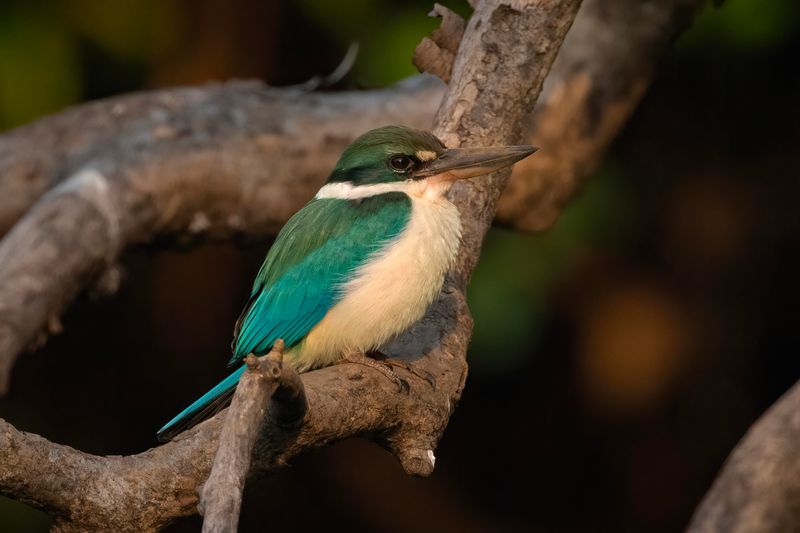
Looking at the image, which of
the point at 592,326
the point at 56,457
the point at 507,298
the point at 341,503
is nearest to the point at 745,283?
the point at 592,326

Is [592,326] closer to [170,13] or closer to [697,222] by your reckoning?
[697,222]

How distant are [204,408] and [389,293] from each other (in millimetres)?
528

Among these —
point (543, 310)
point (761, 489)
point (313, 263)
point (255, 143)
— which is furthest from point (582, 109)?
point (761, 489)

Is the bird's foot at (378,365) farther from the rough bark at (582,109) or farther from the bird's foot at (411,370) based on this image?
the rough bark at (582,109)

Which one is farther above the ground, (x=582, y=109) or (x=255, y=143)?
(x=582, y=109)

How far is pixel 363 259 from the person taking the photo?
3.04 metres

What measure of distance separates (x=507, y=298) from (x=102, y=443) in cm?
220

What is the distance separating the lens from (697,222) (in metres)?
5.91

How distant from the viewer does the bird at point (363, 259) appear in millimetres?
2955

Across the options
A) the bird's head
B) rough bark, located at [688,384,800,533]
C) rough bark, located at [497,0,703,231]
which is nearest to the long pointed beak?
the bird's head

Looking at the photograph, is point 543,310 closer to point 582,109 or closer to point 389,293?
point 582,109

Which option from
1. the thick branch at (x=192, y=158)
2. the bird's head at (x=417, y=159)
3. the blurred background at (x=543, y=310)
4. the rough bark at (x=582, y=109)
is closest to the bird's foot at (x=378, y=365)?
the bird's head at (x=417, y=159)

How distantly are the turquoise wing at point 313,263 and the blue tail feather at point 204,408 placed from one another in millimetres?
160

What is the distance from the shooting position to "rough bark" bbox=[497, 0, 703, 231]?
515 centimetres
